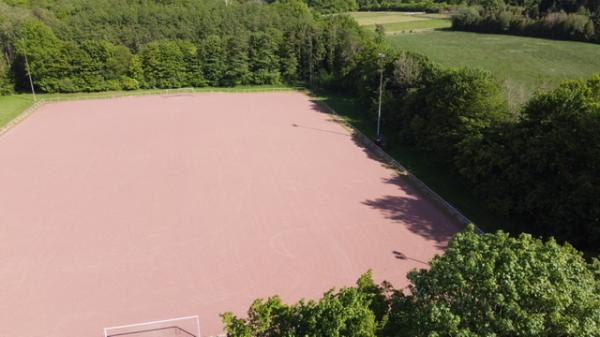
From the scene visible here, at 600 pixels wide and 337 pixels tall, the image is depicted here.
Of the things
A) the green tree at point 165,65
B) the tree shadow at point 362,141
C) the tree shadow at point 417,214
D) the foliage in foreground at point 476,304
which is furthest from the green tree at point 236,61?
the foliage in foreground at point 476,304

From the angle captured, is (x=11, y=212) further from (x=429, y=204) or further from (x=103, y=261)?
(x=429, y=204)

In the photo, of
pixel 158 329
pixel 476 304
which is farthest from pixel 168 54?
pixel 476 304

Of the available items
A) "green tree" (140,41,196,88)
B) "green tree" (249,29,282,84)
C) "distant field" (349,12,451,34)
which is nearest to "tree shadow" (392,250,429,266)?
"green tree" (249,29,282,84)

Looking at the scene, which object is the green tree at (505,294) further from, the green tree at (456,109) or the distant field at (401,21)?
the distant field at (401,21)

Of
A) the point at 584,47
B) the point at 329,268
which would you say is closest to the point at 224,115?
the point at 329,268

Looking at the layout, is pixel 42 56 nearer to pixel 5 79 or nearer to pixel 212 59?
pixel 5 79

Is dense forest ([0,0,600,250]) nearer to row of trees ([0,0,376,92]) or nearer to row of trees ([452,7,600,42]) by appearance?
row of trees ([0,0,376,92])
